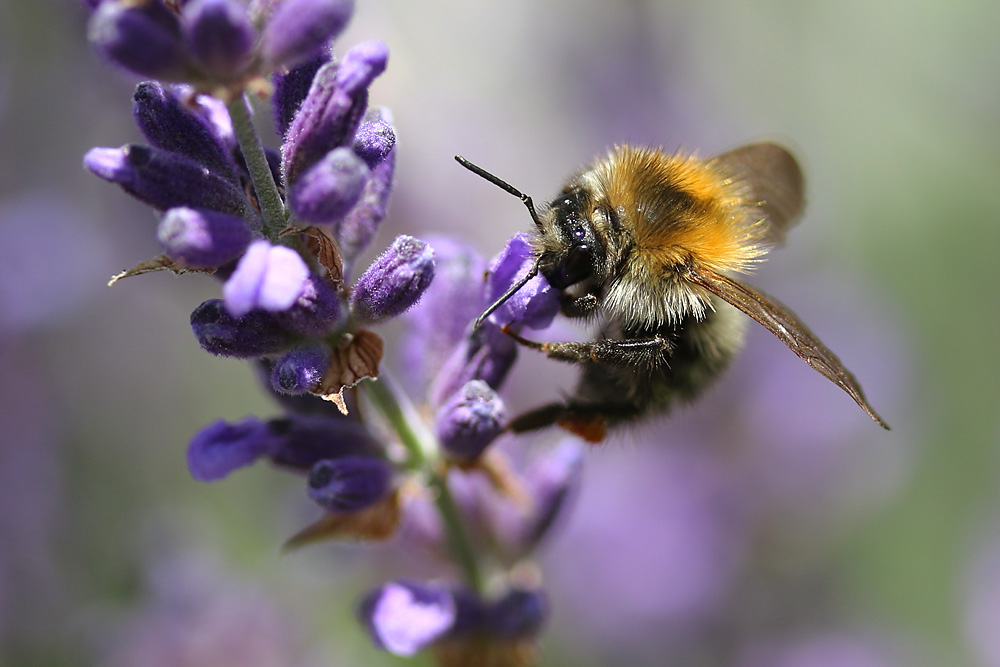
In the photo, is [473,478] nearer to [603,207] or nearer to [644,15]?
[603,207]

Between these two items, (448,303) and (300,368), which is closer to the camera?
(300,368)

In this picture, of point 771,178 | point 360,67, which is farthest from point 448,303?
point 771,178

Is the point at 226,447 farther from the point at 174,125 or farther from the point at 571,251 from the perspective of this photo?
the point at 571,251

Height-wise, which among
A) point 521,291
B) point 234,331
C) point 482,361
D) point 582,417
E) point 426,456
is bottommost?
point 426,456

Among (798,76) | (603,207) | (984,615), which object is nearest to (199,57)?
(603,207)

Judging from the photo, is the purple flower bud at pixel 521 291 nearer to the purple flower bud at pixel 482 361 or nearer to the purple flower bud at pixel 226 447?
the purple flower bud at pixel 482 361

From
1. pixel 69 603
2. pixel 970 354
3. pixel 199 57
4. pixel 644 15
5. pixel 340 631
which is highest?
pixel 644 15
